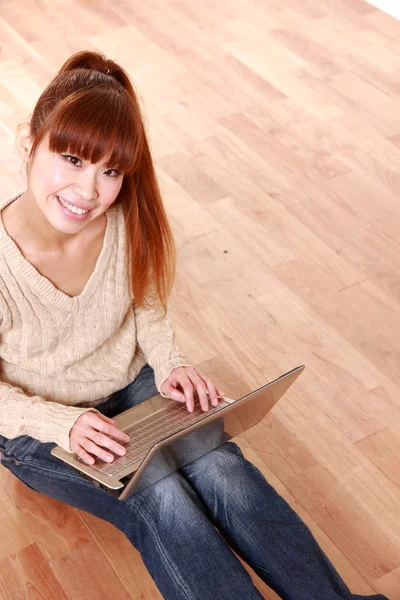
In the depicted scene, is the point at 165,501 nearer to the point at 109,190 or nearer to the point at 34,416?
the point at 34,416

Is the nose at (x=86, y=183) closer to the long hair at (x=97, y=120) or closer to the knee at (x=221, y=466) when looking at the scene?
the long hair at (x=97, y=120)

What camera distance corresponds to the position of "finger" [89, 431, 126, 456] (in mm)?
1268

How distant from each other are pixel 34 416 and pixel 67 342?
0.13 m

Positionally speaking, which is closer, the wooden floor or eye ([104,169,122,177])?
eye ([104,169,122,177])

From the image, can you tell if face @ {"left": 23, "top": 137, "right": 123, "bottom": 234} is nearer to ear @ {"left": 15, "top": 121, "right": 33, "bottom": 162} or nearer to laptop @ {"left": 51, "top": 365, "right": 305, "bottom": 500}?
ear @ {"left": 15, "top": 121, "right": 33, "bottom": 162}

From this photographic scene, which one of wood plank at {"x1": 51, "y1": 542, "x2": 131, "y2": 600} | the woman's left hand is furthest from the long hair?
wood plank at {"x1": 51, "y1": 542, "x2": 131, "y2": 600}

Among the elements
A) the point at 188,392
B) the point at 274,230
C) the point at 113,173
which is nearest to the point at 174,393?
the point at 188,392

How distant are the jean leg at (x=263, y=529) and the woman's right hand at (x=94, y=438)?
5.0 inches

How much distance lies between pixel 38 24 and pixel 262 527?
2317 mm

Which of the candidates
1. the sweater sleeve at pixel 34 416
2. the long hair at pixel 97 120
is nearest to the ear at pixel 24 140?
the long hair at pixel 97 120

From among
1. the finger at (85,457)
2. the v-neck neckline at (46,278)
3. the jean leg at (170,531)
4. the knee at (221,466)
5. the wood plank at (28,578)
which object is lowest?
the wood plank at (28,578)

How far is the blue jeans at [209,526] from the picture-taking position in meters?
1.22

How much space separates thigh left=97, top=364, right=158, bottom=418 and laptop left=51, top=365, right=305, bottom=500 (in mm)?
54

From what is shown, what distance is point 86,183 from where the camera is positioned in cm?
122
